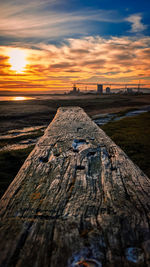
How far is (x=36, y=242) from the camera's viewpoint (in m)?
0.83

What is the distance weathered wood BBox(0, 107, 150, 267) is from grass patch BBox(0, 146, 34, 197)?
2.96m

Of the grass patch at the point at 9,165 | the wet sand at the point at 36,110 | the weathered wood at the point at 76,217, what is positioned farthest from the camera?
the wet sand at the point at 36,110

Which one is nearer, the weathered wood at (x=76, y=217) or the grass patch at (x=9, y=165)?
the weathered wood at (x=76, y=217)

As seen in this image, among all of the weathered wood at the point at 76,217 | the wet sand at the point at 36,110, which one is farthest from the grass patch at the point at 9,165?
the wet sand at the point at 36,110

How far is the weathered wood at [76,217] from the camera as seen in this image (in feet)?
2.53

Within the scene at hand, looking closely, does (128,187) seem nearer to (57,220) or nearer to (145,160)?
(57,220)

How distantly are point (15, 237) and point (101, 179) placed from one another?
0.80 metres

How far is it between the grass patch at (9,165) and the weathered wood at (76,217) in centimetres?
296

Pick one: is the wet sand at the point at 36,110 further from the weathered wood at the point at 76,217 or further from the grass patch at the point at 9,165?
the weathered wood at the point at 76,217

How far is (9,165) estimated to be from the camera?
17.9 ft

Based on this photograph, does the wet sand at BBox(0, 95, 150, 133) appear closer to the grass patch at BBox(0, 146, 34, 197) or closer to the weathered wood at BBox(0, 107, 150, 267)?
the grass patch at BBox(0, 146, 34, 197)

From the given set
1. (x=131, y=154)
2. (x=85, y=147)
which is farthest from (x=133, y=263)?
(x=131, y=154)

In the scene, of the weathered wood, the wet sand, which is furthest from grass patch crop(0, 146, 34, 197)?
the wet sand

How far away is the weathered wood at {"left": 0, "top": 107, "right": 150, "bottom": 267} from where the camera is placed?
77cm
